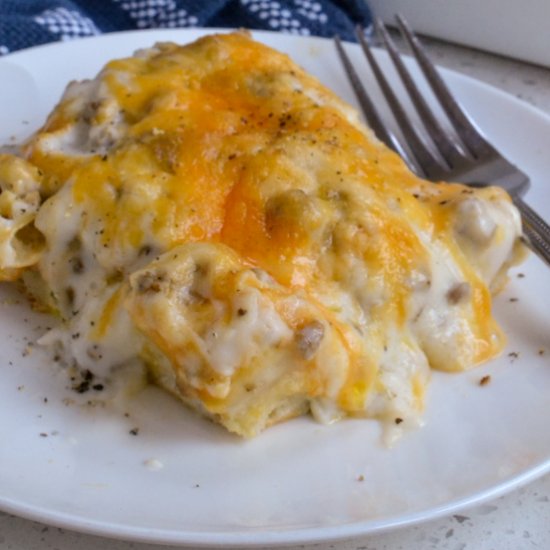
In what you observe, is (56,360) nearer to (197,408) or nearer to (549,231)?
(197,408)

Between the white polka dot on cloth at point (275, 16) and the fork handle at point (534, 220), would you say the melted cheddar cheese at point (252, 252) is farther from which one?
the white polka dot on cloth at point (275, 16)

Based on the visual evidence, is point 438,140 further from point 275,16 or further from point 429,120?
point 275,16

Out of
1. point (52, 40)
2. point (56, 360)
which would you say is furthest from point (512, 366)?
point (52, 40)

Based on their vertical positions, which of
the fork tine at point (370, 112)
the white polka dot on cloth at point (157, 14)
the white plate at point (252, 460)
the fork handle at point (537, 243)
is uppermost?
the fork handle at point (537, 243)

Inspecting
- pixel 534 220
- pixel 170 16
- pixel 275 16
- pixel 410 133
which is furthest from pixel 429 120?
pixel 170 16

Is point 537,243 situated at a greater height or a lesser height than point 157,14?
greater

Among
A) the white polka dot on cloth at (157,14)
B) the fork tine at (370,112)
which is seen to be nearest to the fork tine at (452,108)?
the fork tine at (370,112)
